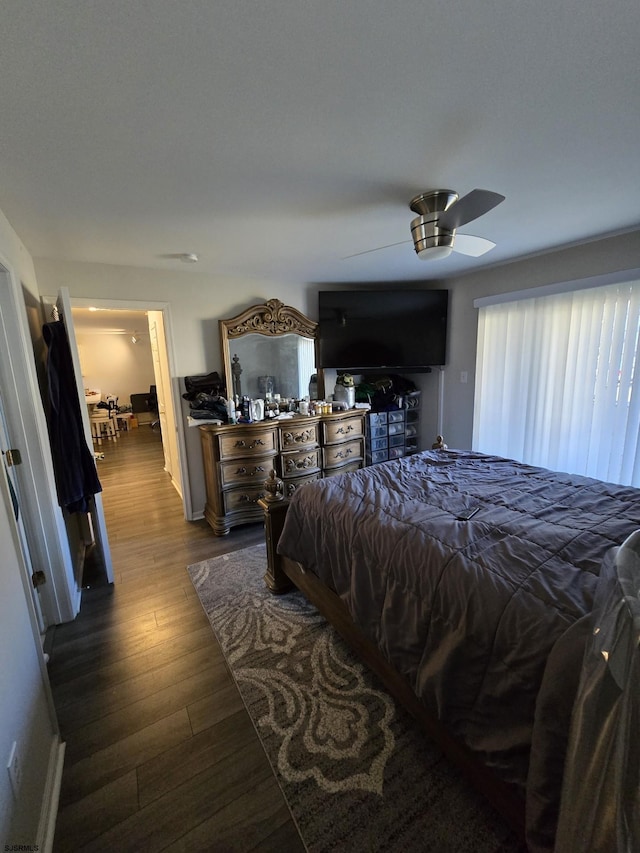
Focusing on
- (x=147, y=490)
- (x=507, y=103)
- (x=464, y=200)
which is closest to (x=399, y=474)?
(x=464, y=200)

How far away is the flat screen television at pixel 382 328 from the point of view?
383 cm

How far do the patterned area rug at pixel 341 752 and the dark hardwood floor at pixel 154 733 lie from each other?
80mm

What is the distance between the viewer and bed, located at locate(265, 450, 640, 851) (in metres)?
0.93

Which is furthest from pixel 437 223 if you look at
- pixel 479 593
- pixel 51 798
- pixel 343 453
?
pixel 51 798

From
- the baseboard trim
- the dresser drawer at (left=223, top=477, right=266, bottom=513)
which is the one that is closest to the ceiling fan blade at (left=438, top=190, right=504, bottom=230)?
the dresser drawer at (left=223, top=477, right=266, bottom=513)

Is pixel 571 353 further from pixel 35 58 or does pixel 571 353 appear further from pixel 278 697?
pixel 35 58

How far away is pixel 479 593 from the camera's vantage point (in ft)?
3.74

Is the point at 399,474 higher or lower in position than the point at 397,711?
higher

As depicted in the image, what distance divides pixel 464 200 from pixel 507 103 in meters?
0.34

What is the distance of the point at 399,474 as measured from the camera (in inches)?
87.0

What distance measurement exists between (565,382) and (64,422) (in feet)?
12.7

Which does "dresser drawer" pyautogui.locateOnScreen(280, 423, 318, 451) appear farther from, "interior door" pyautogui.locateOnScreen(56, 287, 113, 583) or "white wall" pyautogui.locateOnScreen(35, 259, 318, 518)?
"interior door" pyautogui.locateOnScreen(56, 287, 113, 583)

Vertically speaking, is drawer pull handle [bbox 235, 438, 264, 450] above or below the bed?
above

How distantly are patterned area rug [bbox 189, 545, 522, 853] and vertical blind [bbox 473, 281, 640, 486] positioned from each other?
2.56 m
